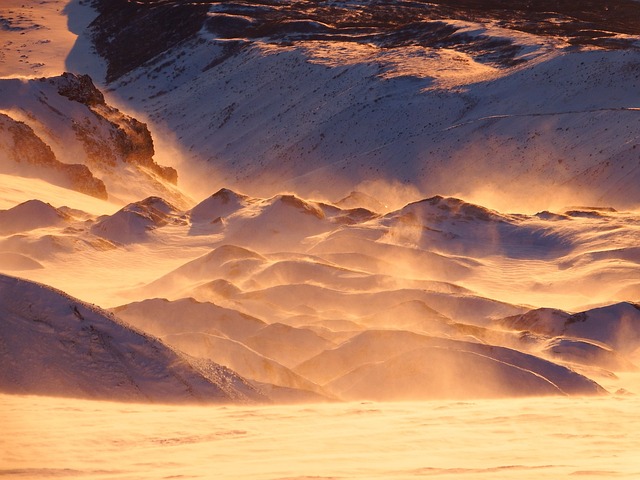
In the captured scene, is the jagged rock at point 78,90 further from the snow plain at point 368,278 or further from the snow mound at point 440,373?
the snow mound at point 440,373

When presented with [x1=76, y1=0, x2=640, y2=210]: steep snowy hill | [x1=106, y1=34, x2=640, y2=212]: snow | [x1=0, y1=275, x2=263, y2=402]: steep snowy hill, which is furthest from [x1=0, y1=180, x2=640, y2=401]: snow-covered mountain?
[x1=76, y1=0, x2=640, y2=210]: steep snowy hill

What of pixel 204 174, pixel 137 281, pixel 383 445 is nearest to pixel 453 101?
pixel 204 174

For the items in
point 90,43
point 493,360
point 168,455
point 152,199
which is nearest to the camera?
point 168,455

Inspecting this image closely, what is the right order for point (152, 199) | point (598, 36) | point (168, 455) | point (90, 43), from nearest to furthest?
point (168, 455) < point (152, 199) < point (598, 36) < point (90, 43)

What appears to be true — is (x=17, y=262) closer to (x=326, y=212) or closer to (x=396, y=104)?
(x=326, y=212)

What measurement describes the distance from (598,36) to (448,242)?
26415mm

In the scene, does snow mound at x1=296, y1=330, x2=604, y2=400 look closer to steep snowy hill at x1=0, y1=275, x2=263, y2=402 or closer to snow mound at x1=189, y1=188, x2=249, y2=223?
steep snowy hill at x1=0, y1=275, x2=263, y2=402

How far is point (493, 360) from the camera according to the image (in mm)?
12883

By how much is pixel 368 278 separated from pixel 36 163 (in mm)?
14209

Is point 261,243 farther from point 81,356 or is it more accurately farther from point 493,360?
point 81,356

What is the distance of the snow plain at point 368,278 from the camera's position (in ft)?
24.6

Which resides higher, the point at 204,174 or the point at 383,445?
the point at 383,445

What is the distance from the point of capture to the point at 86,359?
34.2ft

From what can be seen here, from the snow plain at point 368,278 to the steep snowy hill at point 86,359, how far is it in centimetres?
11
